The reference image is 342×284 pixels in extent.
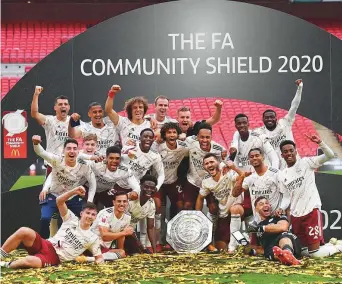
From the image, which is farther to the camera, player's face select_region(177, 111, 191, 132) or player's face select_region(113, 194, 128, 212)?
player's face select_region(177, 111, 191, 132)

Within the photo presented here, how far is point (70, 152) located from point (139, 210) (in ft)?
3.53

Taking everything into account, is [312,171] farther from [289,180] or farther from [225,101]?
[225,101]

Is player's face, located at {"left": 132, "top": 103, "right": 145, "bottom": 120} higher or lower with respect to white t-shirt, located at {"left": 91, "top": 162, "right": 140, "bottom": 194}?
higher

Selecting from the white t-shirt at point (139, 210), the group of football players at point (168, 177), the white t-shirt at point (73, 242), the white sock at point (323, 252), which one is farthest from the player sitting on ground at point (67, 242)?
the white sock at point (323, 252)

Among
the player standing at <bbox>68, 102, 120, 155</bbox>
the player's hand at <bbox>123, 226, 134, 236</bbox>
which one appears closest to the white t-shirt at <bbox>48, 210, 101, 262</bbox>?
the player's hand at <bbox>123, 226, 134, 236</bbox>

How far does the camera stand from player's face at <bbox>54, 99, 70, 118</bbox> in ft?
31.4

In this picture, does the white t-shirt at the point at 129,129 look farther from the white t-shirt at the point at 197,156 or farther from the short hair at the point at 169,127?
the white t-shirt at the point at 197,156

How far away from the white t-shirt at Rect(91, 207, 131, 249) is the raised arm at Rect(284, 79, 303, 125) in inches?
95.5

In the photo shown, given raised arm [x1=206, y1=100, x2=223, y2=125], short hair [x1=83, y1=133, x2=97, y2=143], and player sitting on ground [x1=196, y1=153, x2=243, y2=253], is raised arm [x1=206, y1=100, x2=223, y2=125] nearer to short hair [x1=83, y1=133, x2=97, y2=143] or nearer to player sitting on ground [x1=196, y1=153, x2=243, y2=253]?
player sitting on ground [x1=196, y1=153, x2=243, y2=253]

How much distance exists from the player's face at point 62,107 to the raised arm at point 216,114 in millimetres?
1775

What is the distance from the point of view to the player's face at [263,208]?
28.4 feet

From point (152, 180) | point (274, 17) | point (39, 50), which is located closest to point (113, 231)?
point (152, 180)

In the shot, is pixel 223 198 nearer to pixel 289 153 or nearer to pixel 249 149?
pixel 249 149

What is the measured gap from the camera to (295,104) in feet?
31.8
